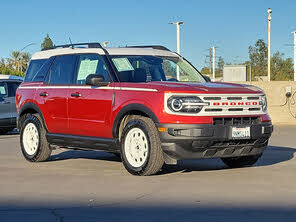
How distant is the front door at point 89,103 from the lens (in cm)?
950

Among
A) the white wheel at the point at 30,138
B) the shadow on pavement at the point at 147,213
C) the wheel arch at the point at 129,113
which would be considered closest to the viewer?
the shadow on pavement at the point at 147,213

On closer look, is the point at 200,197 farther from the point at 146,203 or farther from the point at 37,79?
the point at 37,79

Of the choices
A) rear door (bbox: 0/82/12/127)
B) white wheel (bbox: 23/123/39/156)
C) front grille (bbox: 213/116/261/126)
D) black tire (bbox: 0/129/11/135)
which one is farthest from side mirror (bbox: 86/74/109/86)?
black tire (bbox: 0/129/11/135)

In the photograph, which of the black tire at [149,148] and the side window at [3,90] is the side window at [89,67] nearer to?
the black tire at [149,148]

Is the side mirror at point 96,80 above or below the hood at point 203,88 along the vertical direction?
above

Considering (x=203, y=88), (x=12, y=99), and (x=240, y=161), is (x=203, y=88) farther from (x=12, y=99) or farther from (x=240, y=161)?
(x=12, y=99)

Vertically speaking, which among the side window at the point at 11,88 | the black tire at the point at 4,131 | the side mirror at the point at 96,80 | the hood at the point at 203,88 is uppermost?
the side mirror at the point at 96,80

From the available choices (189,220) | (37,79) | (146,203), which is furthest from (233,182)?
(37,79)

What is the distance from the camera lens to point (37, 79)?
11.2 metres

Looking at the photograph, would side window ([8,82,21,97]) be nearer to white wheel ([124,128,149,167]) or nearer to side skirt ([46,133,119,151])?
side skirt ([46,133,119,151])

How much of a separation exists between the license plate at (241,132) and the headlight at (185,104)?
606mm

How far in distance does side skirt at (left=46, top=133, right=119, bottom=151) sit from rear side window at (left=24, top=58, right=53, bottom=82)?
43.7 inches

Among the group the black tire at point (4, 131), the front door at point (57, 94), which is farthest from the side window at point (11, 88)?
the front door at point (57, 94)

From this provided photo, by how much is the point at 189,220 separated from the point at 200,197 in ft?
4.03
